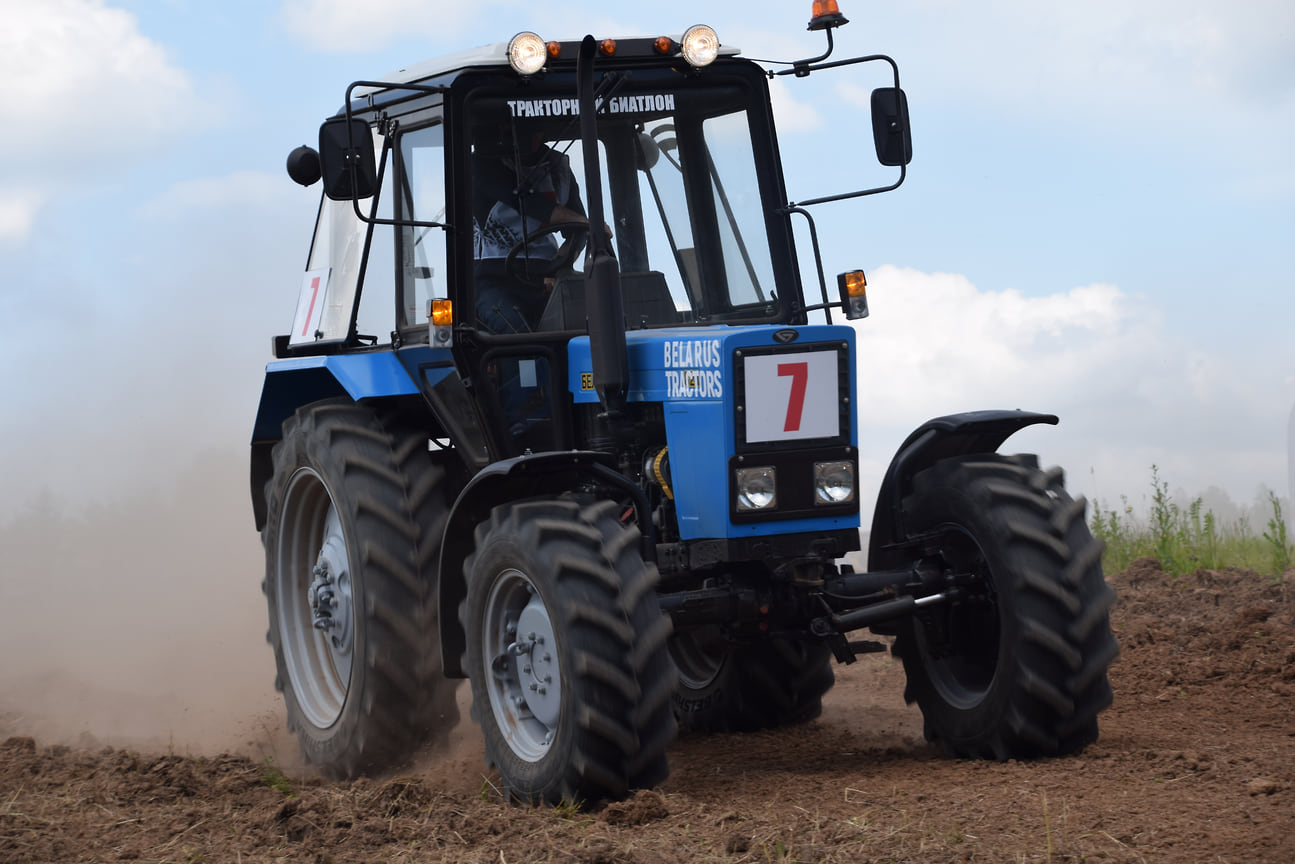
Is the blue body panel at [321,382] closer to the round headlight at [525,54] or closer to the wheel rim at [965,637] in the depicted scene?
the round headlight at [525,54]

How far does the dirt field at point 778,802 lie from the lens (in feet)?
15.1

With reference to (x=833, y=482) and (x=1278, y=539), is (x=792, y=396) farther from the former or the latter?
(x=1278, y=539)

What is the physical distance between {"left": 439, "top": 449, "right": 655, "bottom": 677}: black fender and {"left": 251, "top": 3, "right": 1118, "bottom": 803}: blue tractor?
0.02 metres

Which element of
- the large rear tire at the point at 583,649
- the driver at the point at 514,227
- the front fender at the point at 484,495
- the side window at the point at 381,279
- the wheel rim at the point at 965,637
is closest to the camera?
the large rear tire at the point at 583,649

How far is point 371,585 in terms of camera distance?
6422 millimetres

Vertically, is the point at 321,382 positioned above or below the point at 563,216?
below

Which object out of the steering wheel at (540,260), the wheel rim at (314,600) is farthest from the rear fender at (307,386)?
the steering wheel at (540,260)

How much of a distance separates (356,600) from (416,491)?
54cm

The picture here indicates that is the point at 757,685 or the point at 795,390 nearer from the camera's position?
the point at 795,390

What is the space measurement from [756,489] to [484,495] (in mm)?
1062

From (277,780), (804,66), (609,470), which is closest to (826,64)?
(804,66)

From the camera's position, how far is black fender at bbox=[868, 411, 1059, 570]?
633cm

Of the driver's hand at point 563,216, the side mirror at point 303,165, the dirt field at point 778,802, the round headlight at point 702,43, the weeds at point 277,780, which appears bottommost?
the weeds at point 277,780

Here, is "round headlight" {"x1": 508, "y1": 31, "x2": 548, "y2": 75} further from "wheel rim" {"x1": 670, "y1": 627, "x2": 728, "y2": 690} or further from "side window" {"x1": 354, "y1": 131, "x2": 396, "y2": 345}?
"wheel rim" {"x1": 670, "y1": 627, "x2": 728, "y2": 690}
